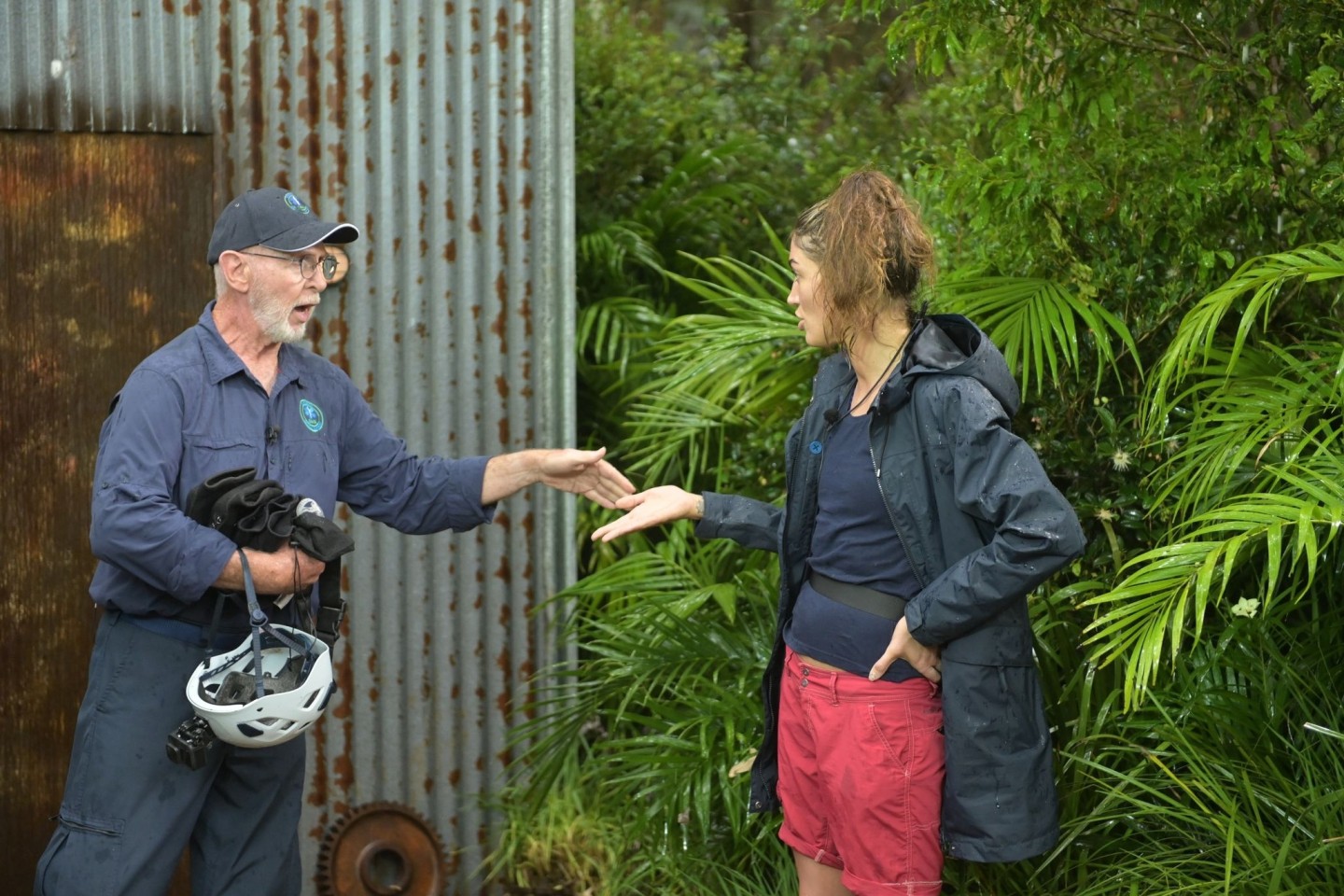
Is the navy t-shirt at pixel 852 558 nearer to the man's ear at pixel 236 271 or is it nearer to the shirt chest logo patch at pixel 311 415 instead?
the shirt chest logo patch at pixel 311 415

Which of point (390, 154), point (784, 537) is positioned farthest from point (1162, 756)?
point (390, 154)

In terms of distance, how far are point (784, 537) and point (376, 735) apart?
2159mm

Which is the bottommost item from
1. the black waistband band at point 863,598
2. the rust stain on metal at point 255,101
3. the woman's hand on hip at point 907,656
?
the woman's hand on hip at point 907,656

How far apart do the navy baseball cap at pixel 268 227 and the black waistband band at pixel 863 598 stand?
1.43 metres

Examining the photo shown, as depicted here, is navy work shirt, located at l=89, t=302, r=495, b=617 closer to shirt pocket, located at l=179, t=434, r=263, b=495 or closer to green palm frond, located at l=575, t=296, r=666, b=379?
shirt pocket, located at l=179, t=434, r=263, b=495

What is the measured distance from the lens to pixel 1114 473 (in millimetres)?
4004

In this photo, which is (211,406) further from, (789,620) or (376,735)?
(376,735)

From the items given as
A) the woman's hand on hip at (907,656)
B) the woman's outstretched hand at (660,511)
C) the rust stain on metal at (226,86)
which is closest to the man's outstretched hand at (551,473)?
the woman's outstretched hand at (660,511)

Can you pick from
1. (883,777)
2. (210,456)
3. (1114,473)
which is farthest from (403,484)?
(1114,473)

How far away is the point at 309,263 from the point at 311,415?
37cm

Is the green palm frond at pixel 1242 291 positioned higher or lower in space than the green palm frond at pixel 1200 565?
higher

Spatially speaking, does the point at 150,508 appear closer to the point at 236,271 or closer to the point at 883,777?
the point at 236,271

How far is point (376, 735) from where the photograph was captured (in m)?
4.80

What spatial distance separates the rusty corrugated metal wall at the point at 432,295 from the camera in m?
4.65
